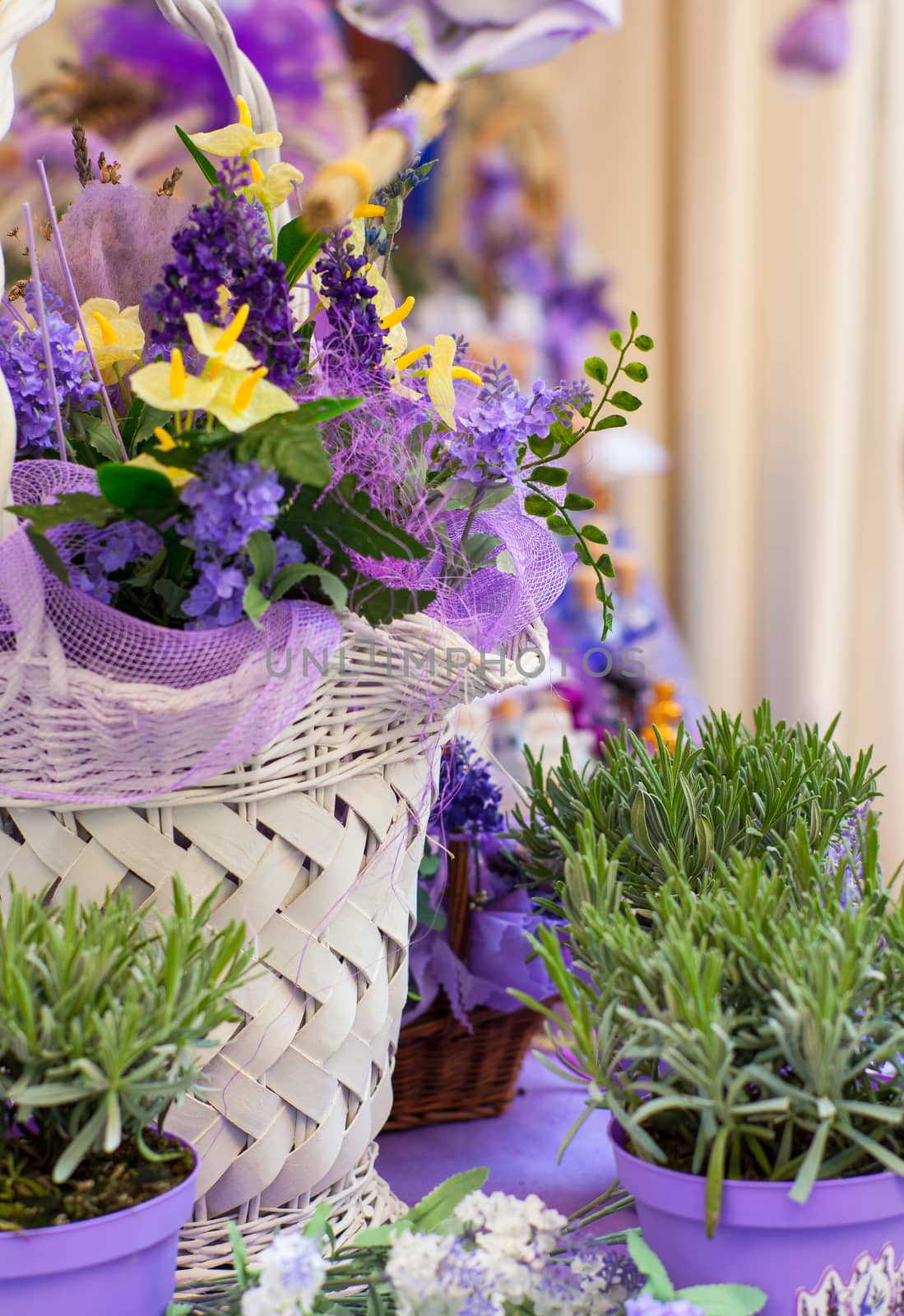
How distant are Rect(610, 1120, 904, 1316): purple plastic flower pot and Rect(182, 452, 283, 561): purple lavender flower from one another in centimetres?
26

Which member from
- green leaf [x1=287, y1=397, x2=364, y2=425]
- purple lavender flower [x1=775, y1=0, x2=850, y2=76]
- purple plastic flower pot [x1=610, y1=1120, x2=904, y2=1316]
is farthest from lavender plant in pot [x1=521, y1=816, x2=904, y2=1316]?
purple lavender flower [x1=775, y1=0, x2=850, y2=76]

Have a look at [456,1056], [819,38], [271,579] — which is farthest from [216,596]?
[819,38]

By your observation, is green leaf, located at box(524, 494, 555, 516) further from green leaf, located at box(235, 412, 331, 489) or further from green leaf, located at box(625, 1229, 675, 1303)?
green leaf, located at box(625, 1229, 675, 1303)

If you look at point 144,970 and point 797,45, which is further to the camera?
point 797,45

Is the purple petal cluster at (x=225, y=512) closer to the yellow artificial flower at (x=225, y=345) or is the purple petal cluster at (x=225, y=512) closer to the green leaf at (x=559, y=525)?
the yellow artificial flower at (x=225, y=345)

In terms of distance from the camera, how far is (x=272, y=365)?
46cm

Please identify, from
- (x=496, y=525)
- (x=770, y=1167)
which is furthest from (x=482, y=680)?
(x=770, y=1167)

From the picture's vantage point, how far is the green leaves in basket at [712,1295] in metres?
0.41

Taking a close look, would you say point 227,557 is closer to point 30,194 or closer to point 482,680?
point 482,680

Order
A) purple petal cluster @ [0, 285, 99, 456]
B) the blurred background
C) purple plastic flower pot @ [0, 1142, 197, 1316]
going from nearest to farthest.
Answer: purple plastic flower pot @ [0, 1142, 197, 1316] < purple petal cluster @ [0, 285, 99, 456] < the blurred background

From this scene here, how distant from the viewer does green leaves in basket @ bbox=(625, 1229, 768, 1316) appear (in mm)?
406

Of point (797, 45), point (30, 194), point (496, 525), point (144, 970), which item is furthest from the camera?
point (797, 45)

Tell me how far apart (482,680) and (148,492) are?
16 centimetres

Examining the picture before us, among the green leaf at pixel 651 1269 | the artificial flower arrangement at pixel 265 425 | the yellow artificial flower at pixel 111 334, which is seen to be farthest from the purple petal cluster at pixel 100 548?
the green leaf at pixel 651 1269
